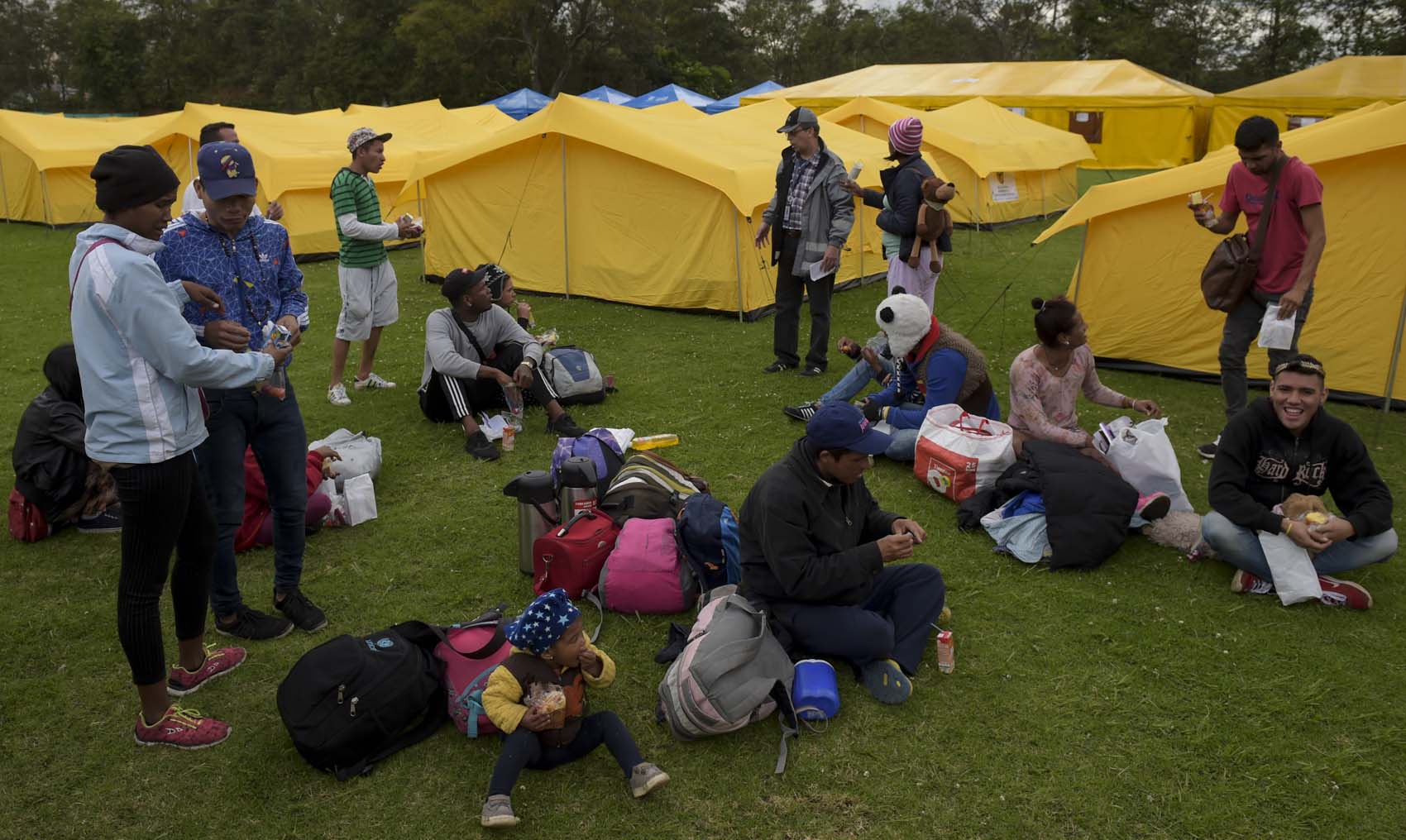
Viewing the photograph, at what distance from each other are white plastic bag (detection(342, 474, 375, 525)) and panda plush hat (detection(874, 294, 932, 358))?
10.5 ft

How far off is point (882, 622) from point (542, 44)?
49.1 meters

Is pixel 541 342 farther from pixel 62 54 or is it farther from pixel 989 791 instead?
pixel 62 54

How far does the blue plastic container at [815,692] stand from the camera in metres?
3.79

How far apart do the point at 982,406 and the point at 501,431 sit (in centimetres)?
332

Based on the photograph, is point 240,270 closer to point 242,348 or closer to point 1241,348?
point 242,348

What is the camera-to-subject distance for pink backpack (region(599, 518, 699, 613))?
14.9 ft

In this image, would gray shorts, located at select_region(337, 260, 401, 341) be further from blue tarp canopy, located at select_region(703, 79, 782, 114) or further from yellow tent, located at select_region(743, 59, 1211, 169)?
yellow tent, located at select_region(743, 59, 1211, 169)

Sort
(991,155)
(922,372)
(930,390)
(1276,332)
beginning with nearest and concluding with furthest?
(1276,332) → (930,390) → (922,372) → (991,155)

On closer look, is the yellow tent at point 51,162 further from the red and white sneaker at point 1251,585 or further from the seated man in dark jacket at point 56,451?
the red and white sneaker at point 1251,585

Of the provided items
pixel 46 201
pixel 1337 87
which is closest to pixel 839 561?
pixel 46 201

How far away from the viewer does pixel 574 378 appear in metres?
7.76

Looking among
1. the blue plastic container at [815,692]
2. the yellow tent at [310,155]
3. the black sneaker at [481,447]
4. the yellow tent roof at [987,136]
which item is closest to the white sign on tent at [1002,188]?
the yellow tent roof at [987,136]

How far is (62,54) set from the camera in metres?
58.8

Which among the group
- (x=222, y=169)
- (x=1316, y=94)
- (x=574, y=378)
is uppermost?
(x=222, y=169)
